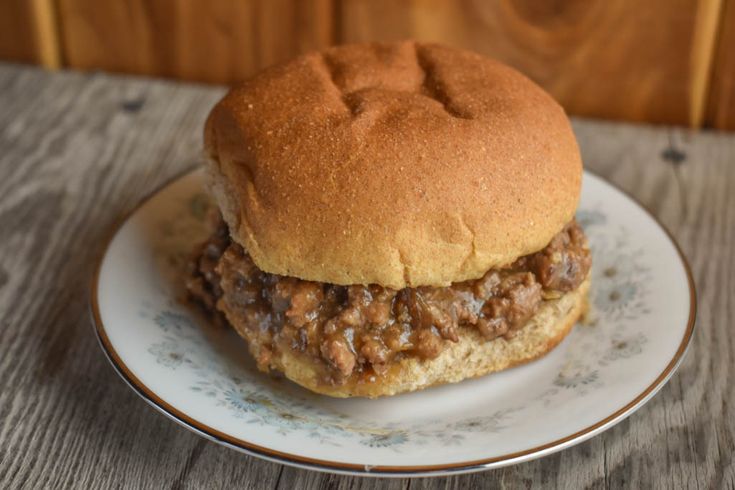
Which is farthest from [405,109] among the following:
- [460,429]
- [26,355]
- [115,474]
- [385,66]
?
[26,355]

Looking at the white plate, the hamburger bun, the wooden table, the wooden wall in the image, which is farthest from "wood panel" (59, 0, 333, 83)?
the hamburger bun

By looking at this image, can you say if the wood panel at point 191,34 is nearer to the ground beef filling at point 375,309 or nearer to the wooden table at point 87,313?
the wooden table at point 87,313

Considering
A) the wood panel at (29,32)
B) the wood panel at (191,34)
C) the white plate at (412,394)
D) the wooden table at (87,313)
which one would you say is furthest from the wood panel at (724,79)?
the wood panel at (29,32)

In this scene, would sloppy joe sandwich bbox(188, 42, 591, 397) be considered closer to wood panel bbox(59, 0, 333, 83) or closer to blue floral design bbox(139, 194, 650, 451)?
blue floral design bbox(139, 194, 650, 451)

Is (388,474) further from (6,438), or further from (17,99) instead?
(17,99)

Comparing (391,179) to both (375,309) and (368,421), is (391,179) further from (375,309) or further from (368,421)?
(368,421)

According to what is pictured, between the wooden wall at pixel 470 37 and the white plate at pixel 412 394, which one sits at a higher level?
the white plate at pixel 412 394
